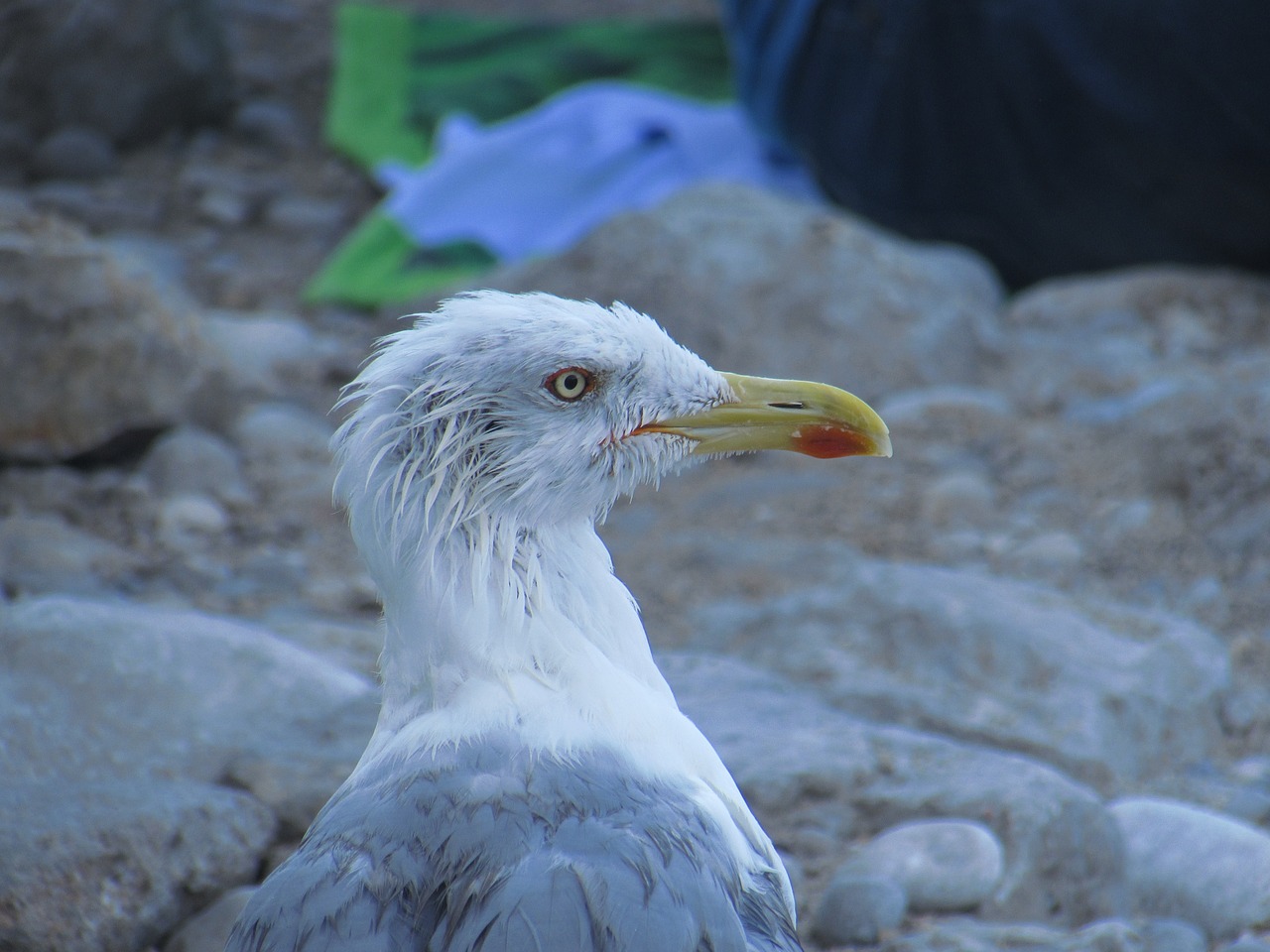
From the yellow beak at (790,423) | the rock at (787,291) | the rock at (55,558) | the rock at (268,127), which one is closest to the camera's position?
the yellow beak at (790,423)

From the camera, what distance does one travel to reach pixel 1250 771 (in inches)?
138

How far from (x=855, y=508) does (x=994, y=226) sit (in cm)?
250

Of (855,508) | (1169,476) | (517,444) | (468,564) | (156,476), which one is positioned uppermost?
(517,444)

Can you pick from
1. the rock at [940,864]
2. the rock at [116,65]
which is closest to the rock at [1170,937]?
the rock at [940,864]

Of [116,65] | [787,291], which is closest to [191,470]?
[787,291]

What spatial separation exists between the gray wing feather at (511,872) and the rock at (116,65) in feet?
21.4

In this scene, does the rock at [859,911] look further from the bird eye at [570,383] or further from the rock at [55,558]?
the rock at [55,558]

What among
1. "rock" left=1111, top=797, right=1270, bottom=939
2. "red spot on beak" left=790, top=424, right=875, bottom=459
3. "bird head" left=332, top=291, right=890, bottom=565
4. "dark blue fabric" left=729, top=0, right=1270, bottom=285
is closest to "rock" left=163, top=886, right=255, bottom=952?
"bird head" left=332, top=291, right=890, bottom=565

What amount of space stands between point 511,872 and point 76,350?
3.49 m

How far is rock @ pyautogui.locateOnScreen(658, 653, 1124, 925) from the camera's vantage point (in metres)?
2.91

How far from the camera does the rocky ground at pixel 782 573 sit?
9.30 feet

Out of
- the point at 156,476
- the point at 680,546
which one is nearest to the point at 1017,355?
the point at 680,546

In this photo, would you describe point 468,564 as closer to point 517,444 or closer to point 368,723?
point 517,444

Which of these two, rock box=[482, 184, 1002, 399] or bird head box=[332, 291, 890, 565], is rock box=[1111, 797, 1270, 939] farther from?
rock box=[482, 184, 1002, 399]
